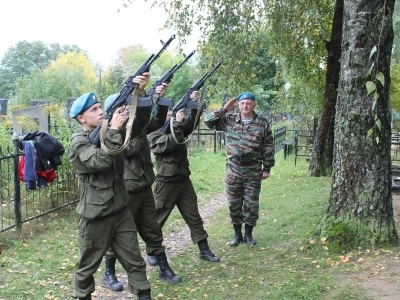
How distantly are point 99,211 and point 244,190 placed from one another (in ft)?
8.00

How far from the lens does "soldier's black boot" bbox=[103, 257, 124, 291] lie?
4743 millimetres

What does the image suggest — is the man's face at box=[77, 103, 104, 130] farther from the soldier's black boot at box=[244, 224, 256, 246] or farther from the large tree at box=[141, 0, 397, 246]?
the soldier's black boot at box=[244, 224, 256, 246]

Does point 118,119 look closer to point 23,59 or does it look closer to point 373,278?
point 373,278

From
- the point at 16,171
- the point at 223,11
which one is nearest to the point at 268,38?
the point at 223,11

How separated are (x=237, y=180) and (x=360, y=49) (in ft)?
6.72

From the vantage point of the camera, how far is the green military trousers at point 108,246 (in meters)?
3.76

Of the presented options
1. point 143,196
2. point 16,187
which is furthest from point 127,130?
point 16,187

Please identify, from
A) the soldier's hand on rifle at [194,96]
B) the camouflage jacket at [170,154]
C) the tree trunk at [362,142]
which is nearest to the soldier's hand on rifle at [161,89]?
the camouflage jacket at [170,154]

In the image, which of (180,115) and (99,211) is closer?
(99,211)

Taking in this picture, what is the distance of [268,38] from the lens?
11422 millimetres

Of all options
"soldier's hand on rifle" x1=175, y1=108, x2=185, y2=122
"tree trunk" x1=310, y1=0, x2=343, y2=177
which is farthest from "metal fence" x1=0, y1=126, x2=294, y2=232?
"tree trunk" x1=310, y1=0, x2=343, y2=177

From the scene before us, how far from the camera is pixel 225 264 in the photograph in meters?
5.18

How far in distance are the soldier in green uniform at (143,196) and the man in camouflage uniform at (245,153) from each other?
3.68 feet

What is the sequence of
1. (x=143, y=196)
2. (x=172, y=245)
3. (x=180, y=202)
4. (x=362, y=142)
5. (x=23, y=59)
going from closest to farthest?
(x=143, y=196) → (x=362, y=142) → (x=180, y=202) → (x=172, y=245) → (x=23, y=59)
